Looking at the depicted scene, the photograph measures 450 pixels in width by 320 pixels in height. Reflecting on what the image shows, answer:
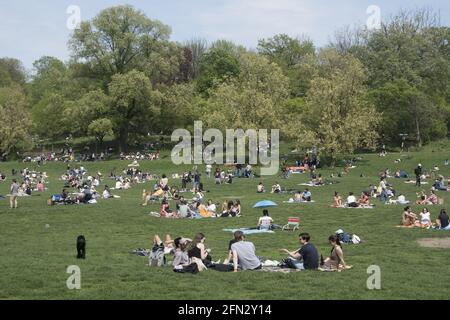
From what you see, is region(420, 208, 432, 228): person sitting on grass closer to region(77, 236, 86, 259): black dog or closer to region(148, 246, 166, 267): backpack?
region(148, 246, 166, 267): backpack

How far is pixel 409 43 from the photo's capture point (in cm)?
8612

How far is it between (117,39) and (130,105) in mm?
8915

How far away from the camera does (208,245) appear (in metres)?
20.8

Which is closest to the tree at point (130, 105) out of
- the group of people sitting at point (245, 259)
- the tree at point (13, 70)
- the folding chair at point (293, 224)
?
the folding chair at point (293, 224)

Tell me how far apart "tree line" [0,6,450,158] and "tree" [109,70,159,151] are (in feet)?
0.44

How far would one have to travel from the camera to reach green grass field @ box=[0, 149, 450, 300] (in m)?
13.0

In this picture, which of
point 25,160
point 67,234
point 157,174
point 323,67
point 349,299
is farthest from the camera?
point 323,67

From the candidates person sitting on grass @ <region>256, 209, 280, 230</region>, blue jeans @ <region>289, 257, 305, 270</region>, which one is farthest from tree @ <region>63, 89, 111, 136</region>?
blue jeans @ <region>289, 257, 305, 270</region>

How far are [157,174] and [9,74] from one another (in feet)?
298

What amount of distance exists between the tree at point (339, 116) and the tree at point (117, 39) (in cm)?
2761

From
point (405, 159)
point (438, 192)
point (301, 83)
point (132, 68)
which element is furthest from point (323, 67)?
point (438, 192)

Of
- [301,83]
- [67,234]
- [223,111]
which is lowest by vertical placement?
[67,234]
